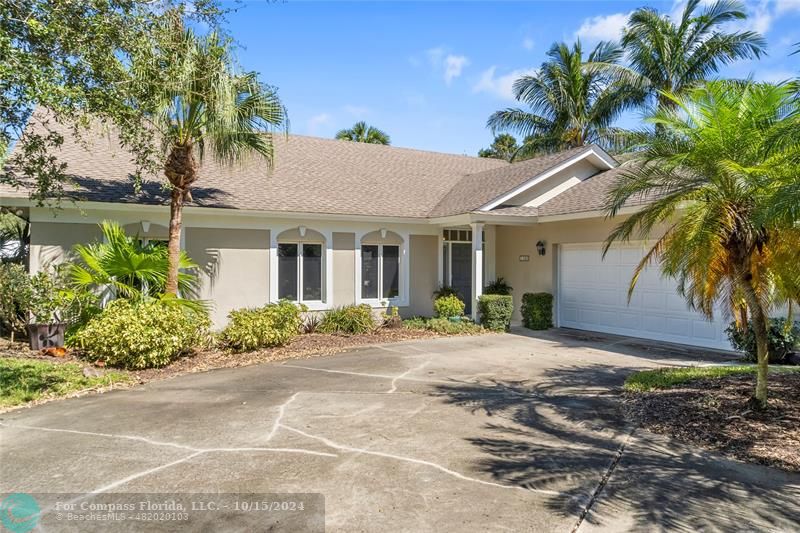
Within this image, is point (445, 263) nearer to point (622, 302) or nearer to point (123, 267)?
point (622, 302)

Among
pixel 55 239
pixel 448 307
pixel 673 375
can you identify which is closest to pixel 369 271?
pixel 448 307

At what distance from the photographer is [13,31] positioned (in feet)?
20.3

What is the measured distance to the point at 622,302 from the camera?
12.8m

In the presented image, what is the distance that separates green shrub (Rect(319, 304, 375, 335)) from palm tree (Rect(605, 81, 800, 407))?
26.2 feet

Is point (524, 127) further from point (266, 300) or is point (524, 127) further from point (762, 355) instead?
point (762, 355)

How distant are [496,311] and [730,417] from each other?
7.78m

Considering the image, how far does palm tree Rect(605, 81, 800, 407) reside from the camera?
5629mm

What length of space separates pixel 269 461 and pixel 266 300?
27.3 feet

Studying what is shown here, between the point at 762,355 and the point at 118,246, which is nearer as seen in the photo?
the point at 762,355

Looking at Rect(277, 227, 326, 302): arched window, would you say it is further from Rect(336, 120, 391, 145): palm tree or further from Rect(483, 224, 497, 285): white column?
Rect(336, 120, 391, 145): palm tree

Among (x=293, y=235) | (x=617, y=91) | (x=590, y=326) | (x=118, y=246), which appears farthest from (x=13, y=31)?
(x=617, y=91)

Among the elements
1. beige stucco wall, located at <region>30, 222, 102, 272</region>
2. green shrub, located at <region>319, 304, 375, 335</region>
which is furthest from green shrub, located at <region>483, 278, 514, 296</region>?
beige stucco wall, located at <region>30, 222, 102, 272</region>

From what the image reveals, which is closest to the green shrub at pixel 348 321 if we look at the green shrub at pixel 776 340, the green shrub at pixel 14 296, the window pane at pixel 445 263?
the window pane at pixel 445 263

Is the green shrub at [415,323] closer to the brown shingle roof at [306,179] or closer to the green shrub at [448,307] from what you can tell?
the green shrub at [448,307]
